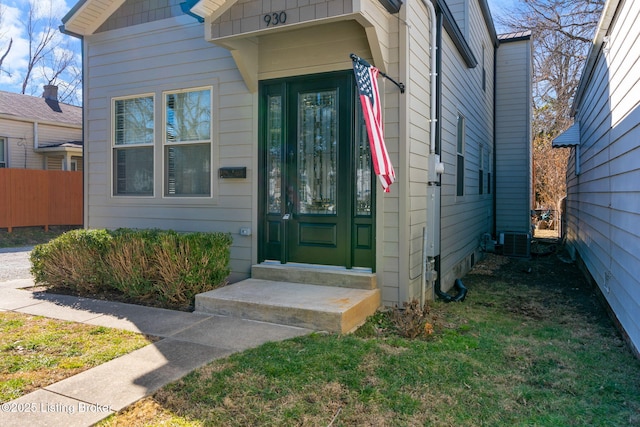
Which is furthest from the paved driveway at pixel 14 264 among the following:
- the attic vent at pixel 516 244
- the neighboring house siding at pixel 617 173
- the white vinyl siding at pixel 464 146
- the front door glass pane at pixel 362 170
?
the attic vent at pixel 516 244

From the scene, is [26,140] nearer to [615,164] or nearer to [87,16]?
[87,16]

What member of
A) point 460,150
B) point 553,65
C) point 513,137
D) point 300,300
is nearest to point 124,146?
point 300,300

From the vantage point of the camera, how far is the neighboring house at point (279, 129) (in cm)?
478

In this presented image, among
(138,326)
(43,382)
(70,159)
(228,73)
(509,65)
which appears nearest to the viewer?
(43,382)

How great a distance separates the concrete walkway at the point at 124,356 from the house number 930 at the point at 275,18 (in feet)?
9.61

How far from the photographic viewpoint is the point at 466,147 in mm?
8109

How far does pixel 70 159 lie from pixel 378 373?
1758cm

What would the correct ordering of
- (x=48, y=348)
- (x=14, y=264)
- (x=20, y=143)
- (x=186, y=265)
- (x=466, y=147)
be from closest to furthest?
1. (x=48, y=348)
2. (x=186, y=265)
3. (x=466, y=147)
4. (x=14, y=264)
5. (x=20, y=143)

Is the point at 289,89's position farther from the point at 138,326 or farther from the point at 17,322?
the point at 17,322

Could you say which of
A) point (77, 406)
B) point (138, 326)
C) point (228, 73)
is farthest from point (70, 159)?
point (77, 406)

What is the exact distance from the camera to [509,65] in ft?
40.3

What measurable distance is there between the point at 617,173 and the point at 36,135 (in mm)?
18762

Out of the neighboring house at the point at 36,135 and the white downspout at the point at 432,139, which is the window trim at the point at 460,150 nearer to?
the white downspout at the point at 432,139

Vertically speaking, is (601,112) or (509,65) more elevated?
(509,65)
